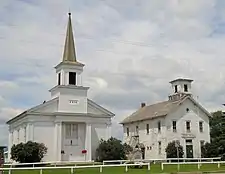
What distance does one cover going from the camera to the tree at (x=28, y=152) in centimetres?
4853

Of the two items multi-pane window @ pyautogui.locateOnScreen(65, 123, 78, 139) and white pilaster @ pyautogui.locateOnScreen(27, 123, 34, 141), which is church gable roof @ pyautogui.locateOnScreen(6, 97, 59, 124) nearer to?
white pilaster @ pyautogui.locateOnScreen(27, 123, 34, 141)

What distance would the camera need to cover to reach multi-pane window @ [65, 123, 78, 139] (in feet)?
176

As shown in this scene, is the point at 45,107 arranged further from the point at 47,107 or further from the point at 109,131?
the point at 109,131

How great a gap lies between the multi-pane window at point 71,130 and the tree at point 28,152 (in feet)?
15.6

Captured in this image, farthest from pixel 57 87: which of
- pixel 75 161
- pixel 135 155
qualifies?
pixel 135 155

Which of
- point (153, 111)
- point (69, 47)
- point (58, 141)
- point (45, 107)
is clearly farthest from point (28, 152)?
point (153, 111)

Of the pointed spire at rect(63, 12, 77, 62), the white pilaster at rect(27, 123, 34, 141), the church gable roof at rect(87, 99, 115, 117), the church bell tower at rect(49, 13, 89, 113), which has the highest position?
the pointed spire at rect(63, 12, 77, 62)

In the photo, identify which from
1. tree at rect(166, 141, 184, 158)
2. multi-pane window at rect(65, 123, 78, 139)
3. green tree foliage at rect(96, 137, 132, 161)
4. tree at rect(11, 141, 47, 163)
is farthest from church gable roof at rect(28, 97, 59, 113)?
tree at rect(166, 141, 184, 158)

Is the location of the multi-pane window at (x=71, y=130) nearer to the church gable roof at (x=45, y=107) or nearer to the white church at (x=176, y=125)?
the church gable roof at (x=45, y=107)

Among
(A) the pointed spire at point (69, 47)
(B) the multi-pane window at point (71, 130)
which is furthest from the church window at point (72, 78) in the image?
(B) the multi-pane window at point (71, 130)

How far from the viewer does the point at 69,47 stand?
190 ft

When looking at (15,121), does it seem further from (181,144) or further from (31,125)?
(181,144)

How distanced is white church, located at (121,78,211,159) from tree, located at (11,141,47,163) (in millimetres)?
21017

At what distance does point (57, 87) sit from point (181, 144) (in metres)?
22.1
